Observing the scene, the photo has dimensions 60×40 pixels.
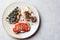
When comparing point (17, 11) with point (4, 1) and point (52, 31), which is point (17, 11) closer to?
point (4, 1)

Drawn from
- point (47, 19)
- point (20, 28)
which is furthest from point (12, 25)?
point (47, 19)

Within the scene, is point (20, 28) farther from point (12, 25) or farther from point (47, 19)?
point (47, 19)

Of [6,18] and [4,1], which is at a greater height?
[4,1]

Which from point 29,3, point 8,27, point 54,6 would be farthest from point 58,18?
point 8,27

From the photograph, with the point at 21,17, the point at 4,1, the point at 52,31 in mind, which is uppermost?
the point at 4,1

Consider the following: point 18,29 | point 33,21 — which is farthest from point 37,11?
point 18,29

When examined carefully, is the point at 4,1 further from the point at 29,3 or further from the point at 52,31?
the point at 52,31
